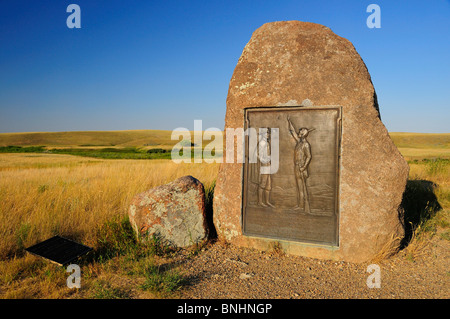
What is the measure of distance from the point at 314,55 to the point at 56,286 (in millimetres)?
4140

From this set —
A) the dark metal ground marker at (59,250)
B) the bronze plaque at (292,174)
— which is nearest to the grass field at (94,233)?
the dark metal ground marker at (59,250)

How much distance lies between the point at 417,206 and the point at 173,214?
4.85m

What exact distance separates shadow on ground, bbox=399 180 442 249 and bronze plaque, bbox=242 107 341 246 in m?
1.55

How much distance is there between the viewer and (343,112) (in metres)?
3.79

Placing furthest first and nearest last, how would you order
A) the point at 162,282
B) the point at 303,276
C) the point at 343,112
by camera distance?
the point at 343,112 → the point at 303,276 → the point at 162,282

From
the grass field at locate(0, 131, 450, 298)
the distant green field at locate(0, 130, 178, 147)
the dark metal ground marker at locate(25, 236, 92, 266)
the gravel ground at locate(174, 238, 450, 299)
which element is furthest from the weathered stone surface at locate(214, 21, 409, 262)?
the distant green field at locate(0, 130, 178, 147)

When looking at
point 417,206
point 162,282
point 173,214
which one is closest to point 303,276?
point 162,282

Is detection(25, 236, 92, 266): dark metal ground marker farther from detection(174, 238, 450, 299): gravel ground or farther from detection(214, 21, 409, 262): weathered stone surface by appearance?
detection(214, 21, 409, 262): weathered stone surface

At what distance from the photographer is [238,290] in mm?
3121

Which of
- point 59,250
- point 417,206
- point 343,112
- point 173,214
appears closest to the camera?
point 59,250

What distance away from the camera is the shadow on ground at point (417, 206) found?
4.92m

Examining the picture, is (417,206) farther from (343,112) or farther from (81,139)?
(81,139)

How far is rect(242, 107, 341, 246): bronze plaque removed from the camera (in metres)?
3.83
